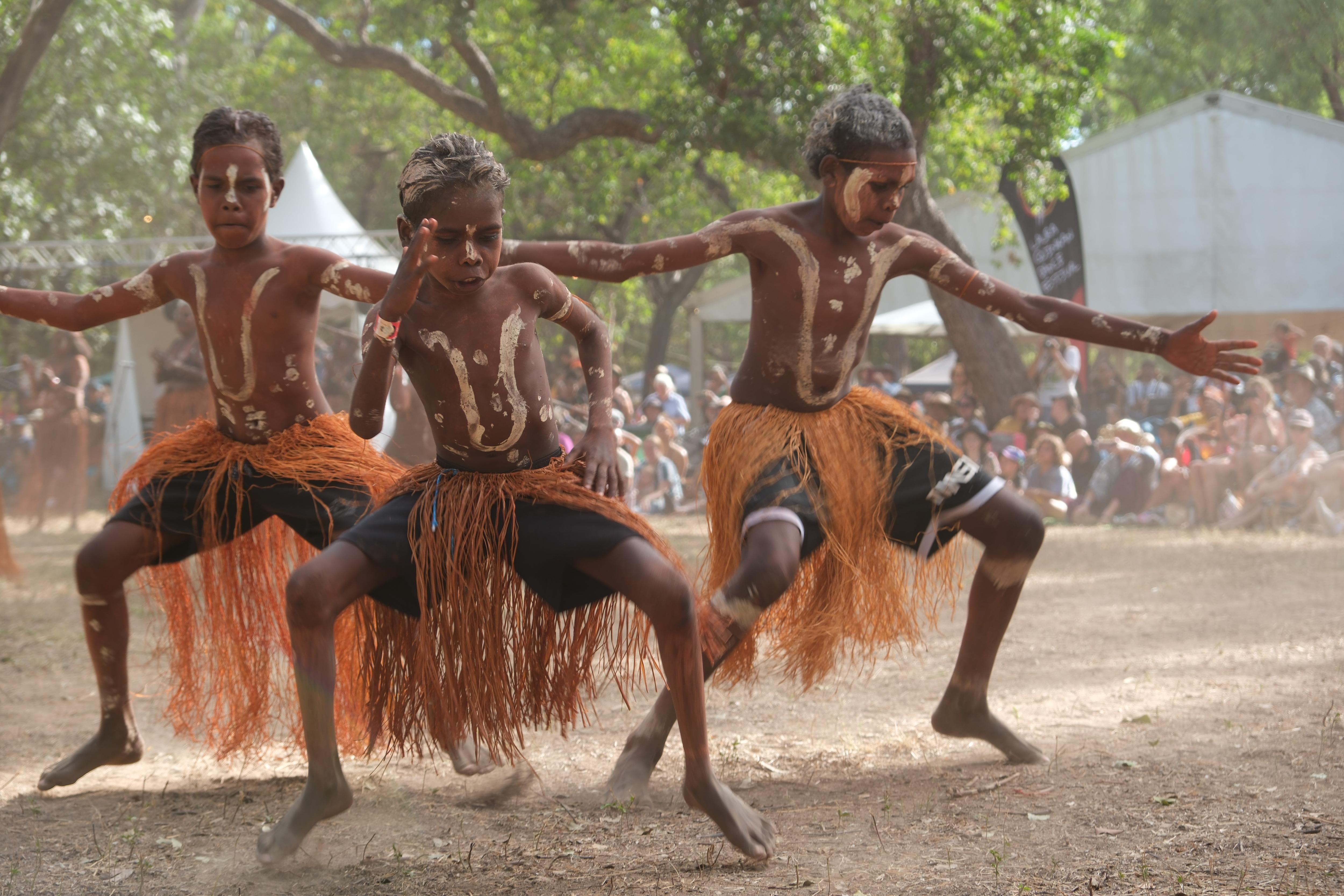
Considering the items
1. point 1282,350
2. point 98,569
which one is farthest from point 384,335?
point 1282,350

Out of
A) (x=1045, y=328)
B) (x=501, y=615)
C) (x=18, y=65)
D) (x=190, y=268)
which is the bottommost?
(x=501, y=615)

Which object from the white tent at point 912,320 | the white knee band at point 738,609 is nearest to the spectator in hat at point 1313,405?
the white tent at point 912,320

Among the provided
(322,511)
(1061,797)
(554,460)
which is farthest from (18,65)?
(1061,797)

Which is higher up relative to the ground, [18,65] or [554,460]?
[18,65]

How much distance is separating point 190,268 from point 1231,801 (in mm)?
2808

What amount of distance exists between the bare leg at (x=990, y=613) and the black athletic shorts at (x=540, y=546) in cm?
102

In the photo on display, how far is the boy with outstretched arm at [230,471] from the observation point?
3078mm

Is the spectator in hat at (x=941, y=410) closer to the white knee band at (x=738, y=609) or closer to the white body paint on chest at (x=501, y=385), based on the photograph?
the white knee band at (x=738, y=609)

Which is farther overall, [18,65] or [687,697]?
[18,65]

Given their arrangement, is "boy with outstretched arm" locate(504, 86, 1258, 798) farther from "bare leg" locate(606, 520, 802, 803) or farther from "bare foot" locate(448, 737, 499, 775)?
"bare foot" locate(448, 737, 499, 775)

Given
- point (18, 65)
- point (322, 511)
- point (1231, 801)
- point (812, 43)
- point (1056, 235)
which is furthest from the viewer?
point (1056, 235)

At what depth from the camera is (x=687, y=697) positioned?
2.51 metres

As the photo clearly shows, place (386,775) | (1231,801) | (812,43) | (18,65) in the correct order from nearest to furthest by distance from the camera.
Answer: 1. (1231,801)
2. (386,775)
3. (18,65)
4. (812,43)

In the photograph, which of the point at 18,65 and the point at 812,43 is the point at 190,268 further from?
the point at 812,43
